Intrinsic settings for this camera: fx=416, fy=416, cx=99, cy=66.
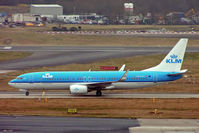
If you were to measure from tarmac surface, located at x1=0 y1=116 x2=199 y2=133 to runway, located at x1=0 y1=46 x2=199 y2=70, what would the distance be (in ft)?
122

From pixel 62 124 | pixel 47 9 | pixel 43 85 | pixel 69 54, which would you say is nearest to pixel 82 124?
pixel 62 124

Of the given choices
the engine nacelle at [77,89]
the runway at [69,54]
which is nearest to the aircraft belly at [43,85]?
the engine nacelle at [77,89]

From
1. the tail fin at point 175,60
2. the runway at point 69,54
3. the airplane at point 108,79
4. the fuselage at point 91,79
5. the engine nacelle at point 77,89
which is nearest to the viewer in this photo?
the engine nacelle at point 77,89

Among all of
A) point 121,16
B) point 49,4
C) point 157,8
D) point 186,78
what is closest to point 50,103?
point 186,78

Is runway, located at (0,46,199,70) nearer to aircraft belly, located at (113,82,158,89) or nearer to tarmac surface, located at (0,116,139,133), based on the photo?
aircraft belly, located at (113,82,158,89)

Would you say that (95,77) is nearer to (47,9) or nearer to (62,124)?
(62,124)

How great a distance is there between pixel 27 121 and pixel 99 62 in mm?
42879

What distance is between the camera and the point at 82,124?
31.9 m

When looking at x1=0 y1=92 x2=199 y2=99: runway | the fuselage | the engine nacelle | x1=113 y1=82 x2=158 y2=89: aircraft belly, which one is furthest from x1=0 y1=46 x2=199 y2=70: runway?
x1=113 y1=82 x2=158 y2=89: aircraft belly

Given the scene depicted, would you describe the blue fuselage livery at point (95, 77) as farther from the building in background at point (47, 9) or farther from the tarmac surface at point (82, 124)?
the building in background at point (47, 9)

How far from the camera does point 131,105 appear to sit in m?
41.2

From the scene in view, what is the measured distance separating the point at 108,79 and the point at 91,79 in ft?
6.38

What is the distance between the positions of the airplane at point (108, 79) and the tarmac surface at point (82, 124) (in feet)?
41.4

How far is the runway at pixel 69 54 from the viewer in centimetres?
7462
